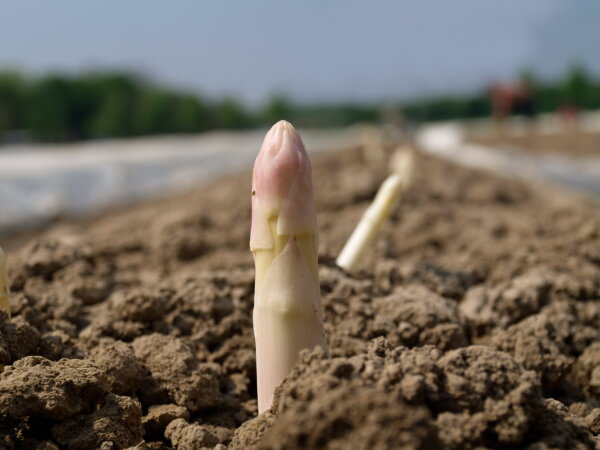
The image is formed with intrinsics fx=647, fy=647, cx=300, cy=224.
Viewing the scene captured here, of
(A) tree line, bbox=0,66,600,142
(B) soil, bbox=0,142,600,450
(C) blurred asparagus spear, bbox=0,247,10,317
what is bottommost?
(B) soil, bbox=0,142,600,450

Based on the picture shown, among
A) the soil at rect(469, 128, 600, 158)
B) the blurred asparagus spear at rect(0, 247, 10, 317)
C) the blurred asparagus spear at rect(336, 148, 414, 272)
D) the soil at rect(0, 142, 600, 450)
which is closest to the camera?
the soil at rect(0, 142, 600, 450)

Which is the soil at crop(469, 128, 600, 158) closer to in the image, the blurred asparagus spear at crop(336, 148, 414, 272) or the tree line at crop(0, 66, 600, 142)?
the blurred asparagus spear at crop(336, 148, 414, 272)

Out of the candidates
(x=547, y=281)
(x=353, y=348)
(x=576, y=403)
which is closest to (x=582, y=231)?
(x=547, y=281)

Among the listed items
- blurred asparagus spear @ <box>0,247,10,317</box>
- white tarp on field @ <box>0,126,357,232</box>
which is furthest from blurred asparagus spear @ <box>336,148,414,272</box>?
white tarp on field @ <box>0,126,357,232</box>

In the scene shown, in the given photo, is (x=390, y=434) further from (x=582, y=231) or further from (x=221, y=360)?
(x=582, y=231)

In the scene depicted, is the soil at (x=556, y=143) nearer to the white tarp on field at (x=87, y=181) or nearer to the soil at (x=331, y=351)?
the white tarp on field at (x=87, y=181)

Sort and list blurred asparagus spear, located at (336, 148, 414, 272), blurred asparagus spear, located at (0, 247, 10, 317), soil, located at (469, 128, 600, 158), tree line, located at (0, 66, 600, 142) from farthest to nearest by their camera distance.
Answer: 1. tree line, located at (0, 66, 600, 142)
2. soil, located at (469, 128, 600, 158)
3. blurred asparagus spear, located at (336, 148, 414, 272)
4. blurred asparagus spear, located at (0, 247, 10, 317)
